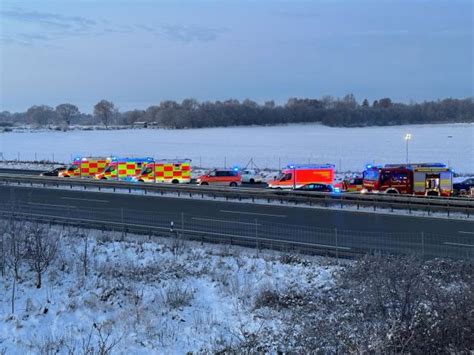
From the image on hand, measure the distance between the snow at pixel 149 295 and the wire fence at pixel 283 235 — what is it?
88 centimetres

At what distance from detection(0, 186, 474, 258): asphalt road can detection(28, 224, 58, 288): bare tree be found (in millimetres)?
5383

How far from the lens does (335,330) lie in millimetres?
11688

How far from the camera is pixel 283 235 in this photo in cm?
2141

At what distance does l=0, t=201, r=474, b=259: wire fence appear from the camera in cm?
1870

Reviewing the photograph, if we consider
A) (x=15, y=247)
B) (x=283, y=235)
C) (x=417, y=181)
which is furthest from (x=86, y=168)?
(x=15, y=247)

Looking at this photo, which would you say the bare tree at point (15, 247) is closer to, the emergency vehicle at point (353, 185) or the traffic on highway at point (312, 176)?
the traffic on highway at point (312, 176)

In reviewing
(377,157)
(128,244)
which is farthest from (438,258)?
(377,157)

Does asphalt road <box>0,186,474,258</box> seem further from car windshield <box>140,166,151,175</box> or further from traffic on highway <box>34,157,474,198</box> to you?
car windshield <box>140,166,151,175</box>

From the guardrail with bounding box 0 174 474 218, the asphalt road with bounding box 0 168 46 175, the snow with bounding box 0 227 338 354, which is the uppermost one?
the asphalt road with bounding box 0 168 46 175

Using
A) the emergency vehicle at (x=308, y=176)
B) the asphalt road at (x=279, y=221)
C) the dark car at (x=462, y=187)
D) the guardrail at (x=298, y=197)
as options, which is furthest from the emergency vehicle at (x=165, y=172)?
the dark car at (x=462, y=187)

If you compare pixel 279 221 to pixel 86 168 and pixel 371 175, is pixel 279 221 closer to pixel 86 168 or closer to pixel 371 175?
pixel 371 175

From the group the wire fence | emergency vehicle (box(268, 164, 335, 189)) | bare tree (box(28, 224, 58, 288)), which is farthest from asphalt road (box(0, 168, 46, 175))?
bare tree (box(28, 224, 58, 288))

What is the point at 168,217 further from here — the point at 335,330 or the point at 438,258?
the point at 335,330

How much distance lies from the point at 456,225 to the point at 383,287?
12330mm
